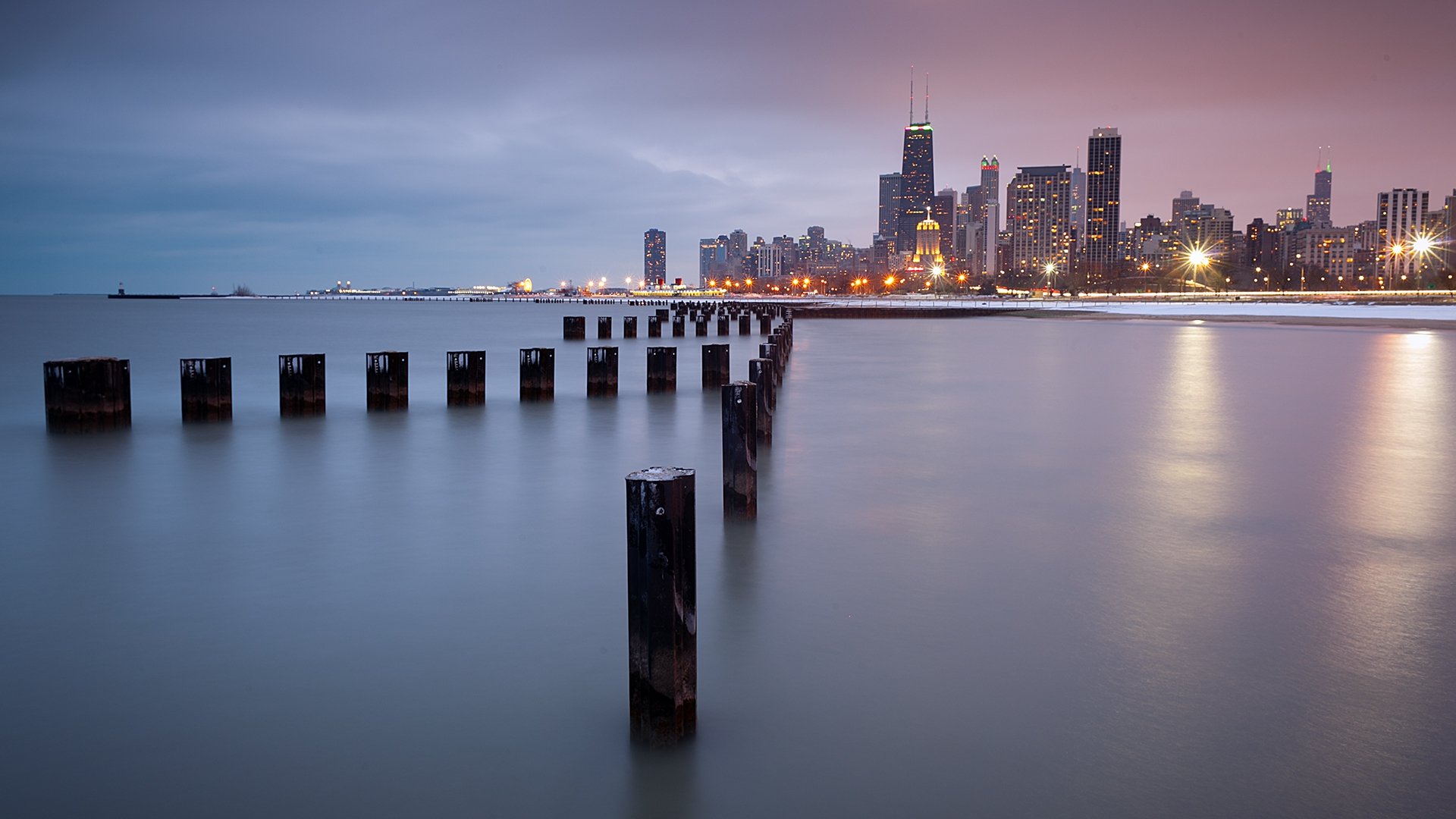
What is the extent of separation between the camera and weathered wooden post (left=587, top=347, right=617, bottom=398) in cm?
1958

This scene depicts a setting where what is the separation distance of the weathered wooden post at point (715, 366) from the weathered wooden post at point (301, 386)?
24.7 ft

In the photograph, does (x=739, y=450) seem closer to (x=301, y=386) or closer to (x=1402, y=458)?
(x=1402, y=458)

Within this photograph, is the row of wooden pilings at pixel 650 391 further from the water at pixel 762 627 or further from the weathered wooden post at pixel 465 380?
the water at pixel 762 627

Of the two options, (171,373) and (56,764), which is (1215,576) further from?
(171,373)

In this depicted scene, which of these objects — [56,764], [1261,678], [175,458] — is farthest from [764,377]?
[56,764]

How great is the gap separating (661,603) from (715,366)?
17.0m

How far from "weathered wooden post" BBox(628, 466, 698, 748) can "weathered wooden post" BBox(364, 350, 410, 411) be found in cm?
1421

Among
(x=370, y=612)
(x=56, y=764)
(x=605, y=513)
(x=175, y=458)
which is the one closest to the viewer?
(x=56, y=764)

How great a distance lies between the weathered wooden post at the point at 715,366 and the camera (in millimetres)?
21047

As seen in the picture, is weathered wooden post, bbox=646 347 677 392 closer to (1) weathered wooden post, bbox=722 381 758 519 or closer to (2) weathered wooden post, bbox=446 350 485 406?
(2) weathered wooden post, bbox=446 350 485 406

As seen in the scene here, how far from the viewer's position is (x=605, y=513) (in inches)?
369

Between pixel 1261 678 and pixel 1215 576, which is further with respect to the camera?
pixel 1215 576

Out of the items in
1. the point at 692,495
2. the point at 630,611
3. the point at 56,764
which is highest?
the point at 692,495

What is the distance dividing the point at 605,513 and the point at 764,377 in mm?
4308
